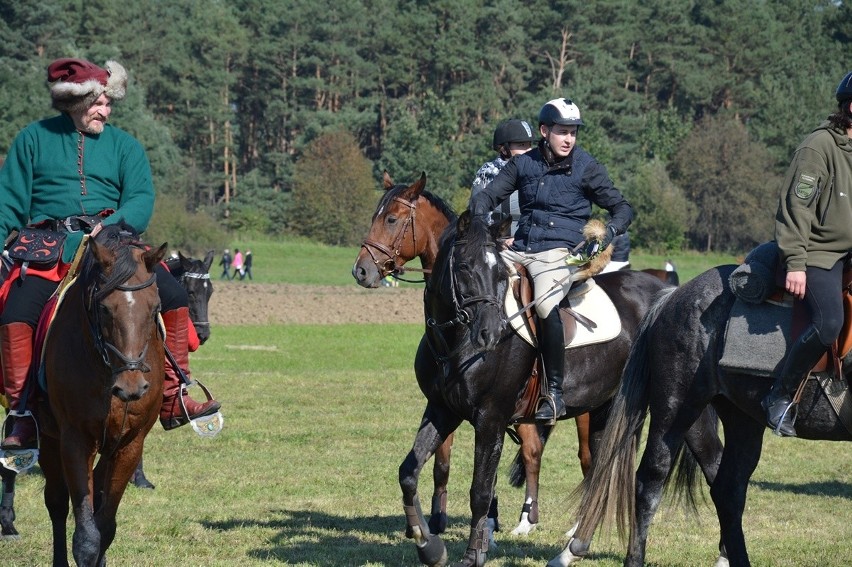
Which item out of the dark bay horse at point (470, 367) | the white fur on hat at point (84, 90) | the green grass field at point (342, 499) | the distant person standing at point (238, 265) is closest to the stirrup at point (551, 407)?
the dark bay horse at point (470, 367)

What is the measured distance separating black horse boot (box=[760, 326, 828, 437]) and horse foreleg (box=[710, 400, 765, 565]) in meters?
0.71

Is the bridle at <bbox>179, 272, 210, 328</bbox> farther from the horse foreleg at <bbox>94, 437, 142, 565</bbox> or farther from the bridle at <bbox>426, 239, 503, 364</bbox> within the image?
the horse foreleg at <bbox>94, 437, 142, 565</bbox>

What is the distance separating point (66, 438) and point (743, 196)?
83296 mm

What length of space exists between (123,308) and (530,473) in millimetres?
4559

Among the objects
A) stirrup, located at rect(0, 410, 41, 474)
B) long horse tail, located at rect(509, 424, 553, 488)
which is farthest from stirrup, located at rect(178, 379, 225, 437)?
long horse tail, located at rect(509, 424, 553, 488)

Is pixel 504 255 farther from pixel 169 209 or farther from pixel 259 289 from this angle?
pixel 169 209

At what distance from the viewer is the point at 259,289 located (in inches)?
1750

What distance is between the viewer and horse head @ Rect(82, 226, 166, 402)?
6559mm

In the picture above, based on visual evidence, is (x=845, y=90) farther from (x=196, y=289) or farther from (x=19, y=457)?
(x=196, y=289)

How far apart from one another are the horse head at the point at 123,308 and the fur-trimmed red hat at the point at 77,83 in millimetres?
1207

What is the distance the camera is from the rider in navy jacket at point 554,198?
343 inches

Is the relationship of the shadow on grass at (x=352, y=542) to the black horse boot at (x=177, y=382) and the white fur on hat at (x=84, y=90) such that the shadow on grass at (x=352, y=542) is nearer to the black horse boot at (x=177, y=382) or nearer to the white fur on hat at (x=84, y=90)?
the black horse boot at (x=177, y=382)

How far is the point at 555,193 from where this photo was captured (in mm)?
8859

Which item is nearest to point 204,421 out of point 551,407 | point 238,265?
point 551,407
